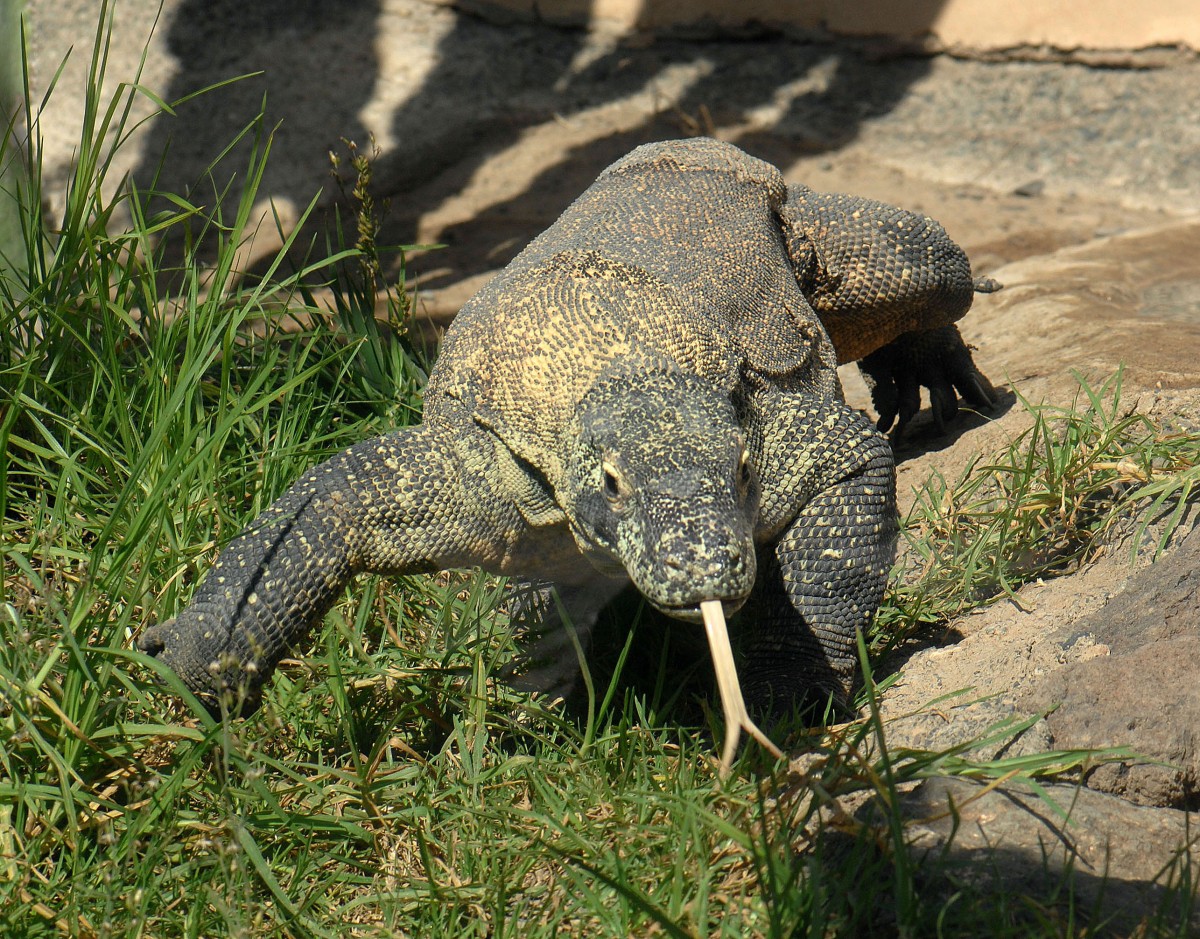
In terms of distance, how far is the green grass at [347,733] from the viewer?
222 centimetres

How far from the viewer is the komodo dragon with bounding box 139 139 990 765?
98.7 inches

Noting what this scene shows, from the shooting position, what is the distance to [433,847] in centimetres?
256

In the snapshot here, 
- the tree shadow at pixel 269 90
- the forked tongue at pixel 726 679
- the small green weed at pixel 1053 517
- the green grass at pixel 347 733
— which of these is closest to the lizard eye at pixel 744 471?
the forked tongue at pixel 726 679

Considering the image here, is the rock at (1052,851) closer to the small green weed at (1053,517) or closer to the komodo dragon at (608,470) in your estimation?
the komodo dragon at (608,470)

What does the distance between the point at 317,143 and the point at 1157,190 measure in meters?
4.90

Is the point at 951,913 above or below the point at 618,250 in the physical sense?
below

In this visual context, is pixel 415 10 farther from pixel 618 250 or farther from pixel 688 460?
pixel 688 460

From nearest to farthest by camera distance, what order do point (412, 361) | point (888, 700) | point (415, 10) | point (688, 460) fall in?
point (688, 460) < point (888, 700) < point (412, 361) < point (415, 10)

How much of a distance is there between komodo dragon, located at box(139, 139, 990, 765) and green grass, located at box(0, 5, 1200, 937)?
0.16 meters

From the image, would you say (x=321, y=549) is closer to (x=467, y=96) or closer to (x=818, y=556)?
(x=818, y=556)

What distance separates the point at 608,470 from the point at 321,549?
2.33ft

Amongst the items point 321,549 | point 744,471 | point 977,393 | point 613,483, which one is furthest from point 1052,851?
point 977,393

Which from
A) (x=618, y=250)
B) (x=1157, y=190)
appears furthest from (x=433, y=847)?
(x=1157, y=190)

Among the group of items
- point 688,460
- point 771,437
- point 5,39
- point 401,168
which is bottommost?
point 401,168
